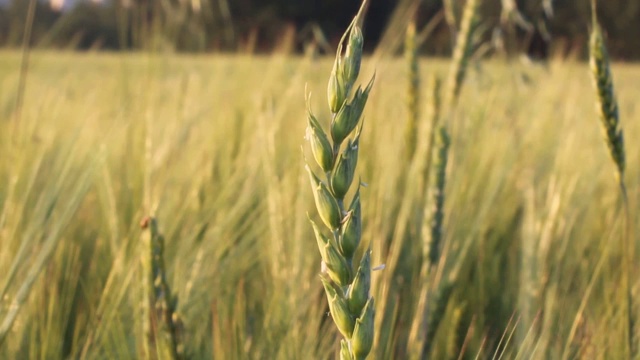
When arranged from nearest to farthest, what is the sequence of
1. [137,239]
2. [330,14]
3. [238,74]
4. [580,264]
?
[137,239], [580,264], [238,74], [330,14]

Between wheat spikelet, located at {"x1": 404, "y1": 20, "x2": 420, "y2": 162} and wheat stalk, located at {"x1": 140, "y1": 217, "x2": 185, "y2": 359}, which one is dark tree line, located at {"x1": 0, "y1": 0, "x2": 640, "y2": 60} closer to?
wheat spikelet, located at {"x1": 404, "y1": 20, "x2": 420, "y2": 162}

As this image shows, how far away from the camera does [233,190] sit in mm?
931

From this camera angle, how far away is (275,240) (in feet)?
2.26

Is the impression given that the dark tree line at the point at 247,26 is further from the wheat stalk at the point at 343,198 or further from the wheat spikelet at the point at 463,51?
the wheat stalk at the point at 343,198

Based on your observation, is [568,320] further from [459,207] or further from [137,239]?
[137,239]

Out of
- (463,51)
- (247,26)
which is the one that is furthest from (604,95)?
(247,26)

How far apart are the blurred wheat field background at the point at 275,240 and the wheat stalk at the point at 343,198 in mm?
140

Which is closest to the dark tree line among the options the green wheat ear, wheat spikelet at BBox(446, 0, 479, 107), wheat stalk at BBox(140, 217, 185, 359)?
wheat spikelet at BBox(446, 0, 479, 107)

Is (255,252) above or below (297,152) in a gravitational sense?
below

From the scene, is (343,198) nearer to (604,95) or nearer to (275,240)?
(604,95)

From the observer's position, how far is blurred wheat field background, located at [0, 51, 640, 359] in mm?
572

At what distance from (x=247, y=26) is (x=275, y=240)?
9.09 meters

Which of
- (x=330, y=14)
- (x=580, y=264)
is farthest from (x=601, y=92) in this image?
(x=330, y=14)

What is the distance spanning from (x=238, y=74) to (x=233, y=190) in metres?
0.98
